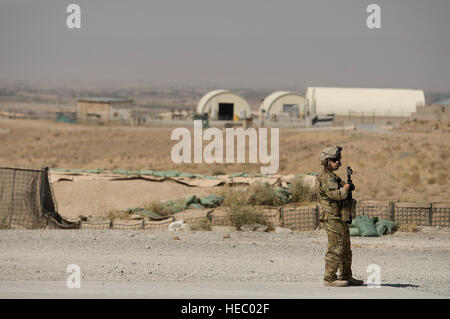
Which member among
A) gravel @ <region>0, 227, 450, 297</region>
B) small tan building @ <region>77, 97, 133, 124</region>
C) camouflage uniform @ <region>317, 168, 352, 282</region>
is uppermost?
small tan building @ <region>77, 97, 133, 124</region>

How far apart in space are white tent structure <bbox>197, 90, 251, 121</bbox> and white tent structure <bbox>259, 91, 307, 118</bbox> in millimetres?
1984

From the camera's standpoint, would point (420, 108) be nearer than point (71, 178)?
No

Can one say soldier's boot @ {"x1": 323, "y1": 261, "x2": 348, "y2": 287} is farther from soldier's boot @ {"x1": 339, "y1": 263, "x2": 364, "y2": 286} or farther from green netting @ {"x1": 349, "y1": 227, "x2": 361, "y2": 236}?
green netting @ {"x1": 349, "y1": 227, "x2": 361, "y2": 236}

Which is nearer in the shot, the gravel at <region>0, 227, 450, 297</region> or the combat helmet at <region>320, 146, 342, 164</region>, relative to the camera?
the combat helmet at <region>320, 146, 342, 164</region>

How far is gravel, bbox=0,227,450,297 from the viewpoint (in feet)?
26.3

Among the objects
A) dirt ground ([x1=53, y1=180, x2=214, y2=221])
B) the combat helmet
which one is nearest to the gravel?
the combat helmet

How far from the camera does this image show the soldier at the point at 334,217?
6785 mm

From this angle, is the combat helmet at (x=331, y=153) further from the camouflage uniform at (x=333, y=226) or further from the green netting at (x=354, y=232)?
the green netting at (x=354, y=232)

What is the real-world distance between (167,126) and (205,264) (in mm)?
37764

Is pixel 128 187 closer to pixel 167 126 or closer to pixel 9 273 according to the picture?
pixel 9 273

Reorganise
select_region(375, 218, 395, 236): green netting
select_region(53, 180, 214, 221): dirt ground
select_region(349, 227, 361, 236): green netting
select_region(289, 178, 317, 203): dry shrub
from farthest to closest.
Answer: select_region(53, 180, 214, 221): dirt ground < select_region(289, 178, 317, 203): dry shrub < select_region(375, 218, 395, 236): green netting < select_region(349, 227, 361, 236): green netting

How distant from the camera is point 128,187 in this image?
18.4 metres
